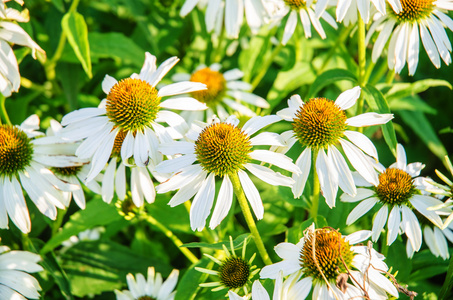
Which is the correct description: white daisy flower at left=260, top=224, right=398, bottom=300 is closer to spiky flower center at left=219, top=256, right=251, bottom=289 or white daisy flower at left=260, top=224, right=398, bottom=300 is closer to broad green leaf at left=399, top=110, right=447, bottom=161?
spiky flower center at left=219, top=256, right=251, bottom=289

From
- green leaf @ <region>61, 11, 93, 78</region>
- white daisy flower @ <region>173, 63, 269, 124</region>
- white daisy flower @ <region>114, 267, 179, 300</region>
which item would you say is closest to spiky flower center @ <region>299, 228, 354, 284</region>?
white daisy flower @ <region>114, 267, 179, 300</region>

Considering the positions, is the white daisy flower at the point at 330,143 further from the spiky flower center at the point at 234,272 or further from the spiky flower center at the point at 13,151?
the spiky flower center at the point at 13,151

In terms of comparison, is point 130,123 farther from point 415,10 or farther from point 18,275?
point 415,10

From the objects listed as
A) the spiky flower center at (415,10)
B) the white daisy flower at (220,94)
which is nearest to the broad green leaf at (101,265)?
the white daisy flower at (220,94)

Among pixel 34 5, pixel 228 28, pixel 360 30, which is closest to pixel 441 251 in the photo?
pixel 360 30

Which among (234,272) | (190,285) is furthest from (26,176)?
(234,272)

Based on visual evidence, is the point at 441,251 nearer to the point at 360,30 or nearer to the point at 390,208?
the point at 390,208
